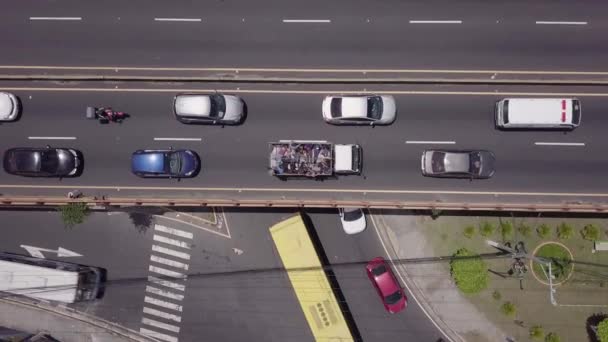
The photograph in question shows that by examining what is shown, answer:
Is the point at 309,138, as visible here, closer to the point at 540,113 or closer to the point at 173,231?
the point at 173,231

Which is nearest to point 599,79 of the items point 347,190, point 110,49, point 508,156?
point 508,156

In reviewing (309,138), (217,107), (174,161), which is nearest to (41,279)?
(174,161)

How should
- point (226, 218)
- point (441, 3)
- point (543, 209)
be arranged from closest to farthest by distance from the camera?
point (543, 209), point (441, 3), point (226, 218)

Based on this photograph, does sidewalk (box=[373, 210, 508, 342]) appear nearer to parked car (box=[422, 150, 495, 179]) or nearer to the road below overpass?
the road below overpass

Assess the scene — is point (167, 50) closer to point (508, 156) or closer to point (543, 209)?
point (508, 156)

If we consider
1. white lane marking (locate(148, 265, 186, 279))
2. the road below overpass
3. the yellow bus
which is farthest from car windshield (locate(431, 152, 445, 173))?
white lane marking (locate(148, 265, 186, 279))
